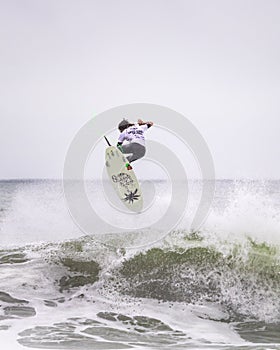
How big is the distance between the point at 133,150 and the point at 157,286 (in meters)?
4.63

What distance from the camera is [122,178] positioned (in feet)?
40.5

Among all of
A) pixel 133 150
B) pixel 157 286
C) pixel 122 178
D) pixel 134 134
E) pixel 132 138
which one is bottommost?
pixel 157 286

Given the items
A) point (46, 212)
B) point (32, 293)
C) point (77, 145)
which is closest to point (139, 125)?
point (77, 145)

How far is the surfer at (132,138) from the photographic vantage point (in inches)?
478

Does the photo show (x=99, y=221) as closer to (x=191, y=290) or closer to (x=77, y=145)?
(x=77, y=145)

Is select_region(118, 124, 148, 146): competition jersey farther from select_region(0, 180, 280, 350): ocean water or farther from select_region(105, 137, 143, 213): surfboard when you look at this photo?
select_region(0, 180, 280, 350): ocean water

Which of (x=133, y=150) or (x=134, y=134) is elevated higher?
(x=134, y=134)

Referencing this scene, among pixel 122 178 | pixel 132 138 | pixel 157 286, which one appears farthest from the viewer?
pixel 122 178

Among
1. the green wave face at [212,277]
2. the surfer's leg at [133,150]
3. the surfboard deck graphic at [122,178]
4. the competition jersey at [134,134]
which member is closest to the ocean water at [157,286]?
the green wave face at [212,277]

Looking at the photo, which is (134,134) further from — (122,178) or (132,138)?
(122,178)

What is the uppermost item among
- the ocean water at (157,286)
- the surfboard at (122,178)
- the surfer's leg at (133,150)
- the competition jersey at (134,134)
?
the competition jersey at (134,134)

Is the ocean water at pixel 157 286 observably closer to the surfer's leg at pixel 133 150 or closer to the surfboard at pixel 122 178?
the surfboard at pixel 122 178

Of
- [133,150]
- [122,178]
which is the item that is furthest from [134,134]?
[122,178]

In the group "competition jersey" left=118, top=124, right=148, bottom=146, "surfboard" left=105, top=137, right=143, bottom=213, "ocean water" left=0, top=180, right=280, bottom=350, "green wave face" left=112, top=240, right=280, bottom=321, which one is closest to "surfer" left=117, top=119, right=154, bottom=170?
"competition jersey" left=118, top=124, right=148, bottom=146
